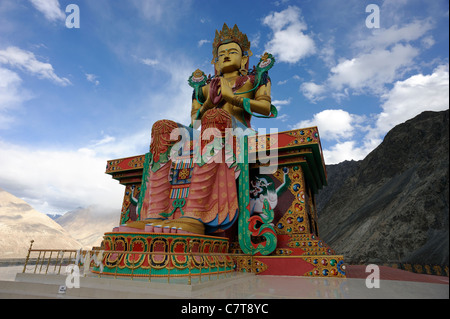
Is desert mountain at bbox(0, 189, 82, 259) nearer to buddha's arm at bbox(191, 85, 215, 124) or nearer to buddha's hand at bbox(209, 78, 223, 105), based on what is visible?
buddha's arm at bbox(191, 85, 215, 124)

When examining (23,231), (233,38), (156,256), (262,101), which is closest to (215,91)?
(262,101)

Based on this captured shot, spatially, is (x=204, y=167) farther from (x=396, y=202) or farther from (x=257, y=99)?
(x=396, y=202)

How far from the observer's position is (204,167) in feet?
17.3

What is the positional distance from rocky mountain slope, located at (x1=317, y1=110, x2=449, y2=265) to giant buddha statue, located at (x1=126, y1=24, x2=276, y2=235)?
334 cm

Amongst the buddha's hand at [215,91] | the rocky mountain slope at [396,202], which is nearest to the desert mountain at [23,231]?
the buddha's hand at [215,91]

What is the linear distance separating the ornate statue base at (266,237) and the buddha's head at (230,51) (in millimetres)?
2937

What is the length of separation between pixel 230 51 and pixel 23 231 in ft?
56.5

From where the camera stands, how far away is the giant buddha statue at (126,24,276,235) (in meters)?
4.97

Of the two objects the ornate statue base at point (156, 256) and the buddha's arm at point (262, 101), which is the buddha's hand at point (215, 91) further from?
the ornate statue base at point (156, 256)

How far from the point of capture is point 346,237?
634 inches
